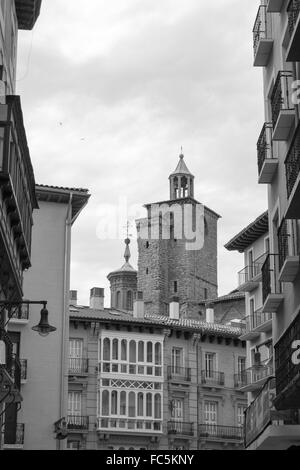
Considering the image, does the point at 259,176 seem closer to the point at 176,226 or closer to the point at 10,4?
the point at 10,4

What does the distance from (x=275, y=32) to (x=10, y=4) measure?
7.65m

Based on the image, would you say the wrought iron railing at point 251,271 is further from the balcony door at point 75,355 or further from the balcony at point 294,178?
the balcony at point 294,178

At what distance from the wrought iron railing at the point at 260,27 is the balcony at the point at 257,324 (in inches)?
681

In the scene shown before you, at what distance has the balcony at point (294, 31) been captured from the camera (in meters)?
18.2

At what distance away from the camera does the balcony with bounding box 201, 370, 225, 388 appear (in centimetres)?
6538

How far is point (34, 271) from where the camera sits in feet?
144

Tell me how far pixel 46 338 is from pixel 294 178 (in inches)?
1006

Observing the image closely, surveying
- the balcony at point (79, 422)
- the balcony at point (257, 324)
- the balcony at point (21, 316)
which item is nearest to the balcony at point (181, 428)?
the balcony at point (79, 422)

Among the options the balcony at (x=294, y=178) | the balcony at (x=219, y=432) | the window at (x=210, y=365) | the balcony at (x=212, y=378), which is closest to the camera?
the balcony at (x=294, y=178)

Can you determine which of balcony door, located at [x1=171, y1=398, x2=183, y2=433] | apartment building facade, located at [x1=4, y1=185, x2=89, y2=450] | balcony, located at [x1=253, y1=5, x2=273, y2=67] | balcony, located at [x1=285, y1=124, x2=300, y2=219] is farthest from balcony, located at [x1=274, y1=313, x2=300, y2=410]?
balcony door, located at [x1=171, y1=398, x2=183, y2=433]

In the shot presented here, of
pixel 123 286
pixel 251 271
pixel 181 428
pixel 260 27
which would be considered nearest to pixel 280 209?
pixel 260 27
